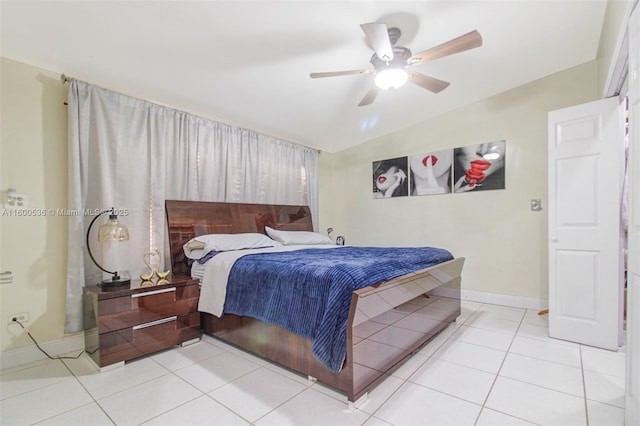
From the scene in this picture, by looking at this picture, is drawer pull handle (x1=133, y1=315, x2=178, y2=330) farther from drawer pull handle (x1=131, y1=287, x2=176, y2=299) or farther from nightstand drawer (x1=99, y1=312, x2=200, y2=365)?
drawer pull handle (x1=131, y1=287, x2=176, y2=299)

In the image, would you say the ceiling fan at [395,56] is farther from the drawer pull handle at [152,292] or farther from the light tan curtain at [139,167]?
the drawer pull handle at [152,292]

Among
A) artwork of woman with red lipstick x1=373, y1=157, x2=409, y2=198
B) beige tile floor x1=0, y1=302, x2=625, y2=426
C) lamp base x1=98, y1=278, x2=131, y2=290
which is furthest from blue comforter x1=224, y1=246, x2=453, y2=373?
artwork of woman with red lipstick x1=373, y1=157, x2=409, y2=198

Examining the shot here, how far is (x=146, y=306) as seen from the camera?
246 cm

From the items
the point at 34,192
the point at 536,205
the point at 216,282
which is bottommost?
the point at 216,282

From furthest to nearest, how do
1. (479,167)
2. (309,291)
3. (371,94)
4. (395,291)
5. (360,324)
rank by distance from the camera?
1. (479,167)
2. (371,94)
3. (395,291)
4. (309,291)
5. (360,324)

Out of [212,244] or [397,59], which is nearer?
[397,59]

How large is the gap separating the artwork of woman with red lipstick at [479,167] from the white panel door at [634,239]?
244cm

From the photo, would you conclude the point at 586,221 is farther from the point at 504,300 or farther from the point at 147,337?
the point at 147,337

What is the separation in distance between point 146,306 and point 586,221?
382cm

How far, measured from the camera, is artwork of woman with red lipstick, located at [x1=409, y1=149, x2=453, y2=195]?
4297mm

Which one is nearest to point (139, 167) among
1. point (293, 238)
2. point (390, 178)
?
point (293, 238)

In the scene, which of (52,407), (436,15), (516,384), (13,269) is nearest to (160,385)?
(52,407)

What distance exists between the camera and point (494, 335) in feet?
9.39

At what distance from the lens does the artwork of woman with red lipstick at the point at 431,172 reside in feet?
14.1
